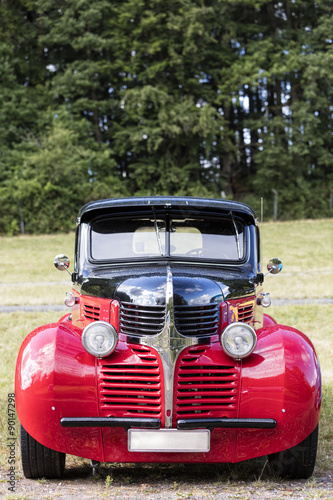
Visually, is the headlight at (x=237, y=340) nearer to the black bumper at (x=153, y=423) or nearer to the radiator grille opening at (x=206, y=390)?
the radiator grille opening at (x=206, y=390)

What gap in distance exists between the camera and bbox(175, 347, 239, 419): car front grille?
3881mm

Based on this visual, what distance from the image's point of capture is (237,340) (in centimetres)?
393

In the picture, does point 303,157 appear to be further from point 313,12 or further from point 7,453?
point 7,453

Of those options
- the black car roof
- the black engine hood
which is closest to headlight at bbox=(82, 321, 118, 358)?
the black engine hood

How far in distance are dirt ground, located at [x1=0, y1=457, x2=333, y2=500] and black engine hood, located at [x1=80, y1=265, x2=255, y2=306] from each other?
1.23m

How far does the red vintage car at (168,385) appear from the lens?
3.86 metres

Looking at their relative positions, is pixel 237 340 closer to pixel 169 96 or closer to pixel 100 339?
pixel 100 339

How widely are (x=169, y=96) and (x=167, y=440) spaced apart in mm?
33847

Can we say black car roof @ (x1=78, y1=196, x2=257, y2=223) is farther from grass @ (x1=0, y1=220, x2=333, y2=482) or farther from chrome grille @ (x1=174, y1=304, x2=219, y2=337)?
grass @ (x1=0, y1=220, x2=333, y2=482)

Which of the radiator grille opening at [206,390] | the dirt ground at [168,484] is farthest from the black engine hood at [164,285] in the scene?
the dirt ground at [168,484]

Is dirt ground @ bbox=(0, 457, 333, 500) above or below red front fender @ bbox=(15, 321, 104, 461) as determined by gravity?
below

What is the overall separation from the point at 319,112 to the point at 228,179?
778cm

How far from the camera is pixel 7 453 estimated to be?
466 centimetres

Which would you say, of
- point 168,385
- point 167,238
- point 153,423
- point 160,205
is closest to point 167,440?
point 153,423
